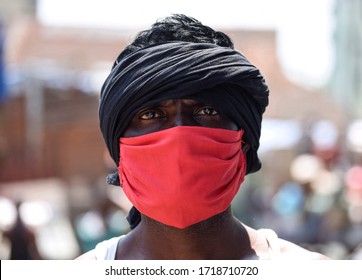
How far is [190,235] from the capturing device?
281 centimetres

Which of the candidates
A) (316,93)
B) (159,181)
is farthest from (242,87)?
(316,93)

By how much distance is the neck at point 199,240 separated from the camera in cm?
280

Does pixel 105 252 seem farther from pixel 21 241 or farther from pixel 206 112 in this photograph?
pixel 21 241

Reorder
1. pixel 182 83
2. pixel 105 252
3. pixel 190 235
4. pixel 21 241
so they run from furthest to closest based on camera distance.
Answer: pixel 21 241 → pixel 105 252 → pixel 190 235 → pixel 182 83

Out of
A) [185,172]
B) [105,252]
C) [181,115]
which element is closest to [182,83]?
[181,115]

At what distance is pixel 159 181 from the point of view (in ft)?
→ 8.90

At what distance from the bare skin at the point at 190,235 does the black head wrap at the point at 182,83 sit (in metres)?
0.04

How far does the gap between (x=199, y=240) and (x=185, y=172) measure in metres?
0.25

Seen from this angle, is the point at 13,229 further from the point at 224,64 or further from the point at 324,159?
the point at 324,159

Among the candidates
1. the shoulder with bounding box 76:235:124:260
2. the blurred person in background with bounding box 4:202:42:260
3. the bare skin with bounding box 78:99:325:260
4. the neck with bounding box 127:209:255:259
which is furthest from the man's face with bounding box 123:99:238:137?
the blurred person in background with bounding box 4:202:42:260

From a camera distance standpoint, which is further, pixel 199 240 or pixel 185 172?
pixel 199 240

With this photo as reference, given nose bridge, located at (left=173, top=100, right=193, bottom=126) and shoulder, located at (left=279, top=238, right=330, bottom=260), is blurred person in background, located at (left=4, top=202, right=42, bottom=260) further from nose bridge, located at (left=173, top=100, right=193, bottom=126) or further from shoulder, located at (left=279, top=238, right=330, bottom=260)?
nose bridge, located at (left=173, top=100, right=193, bottom=126)

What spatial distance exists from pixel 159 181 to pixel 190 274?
35 cm

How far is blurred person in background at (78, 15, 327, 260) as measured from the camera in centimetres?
266
